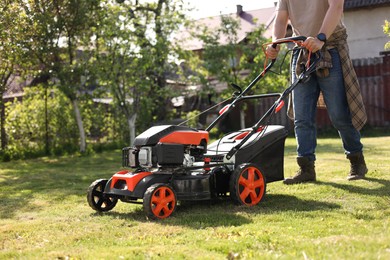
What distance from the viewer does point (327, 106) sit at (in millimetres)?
5188

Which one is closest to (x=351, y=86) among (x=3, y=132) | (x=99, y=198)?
(x=99, y=198)

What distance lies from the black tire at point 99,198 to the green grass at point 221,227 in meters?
0.06

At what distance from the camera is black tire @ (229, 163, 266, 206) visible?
13.9 ft

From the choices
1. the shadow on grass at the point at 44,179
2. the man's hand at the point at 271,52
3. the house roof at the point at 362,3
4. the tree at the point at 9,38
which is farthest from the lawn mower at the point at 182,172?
the house roof at the point at 362,3

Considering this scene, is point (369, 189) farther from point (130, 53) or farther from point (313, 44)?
point (130, 53)

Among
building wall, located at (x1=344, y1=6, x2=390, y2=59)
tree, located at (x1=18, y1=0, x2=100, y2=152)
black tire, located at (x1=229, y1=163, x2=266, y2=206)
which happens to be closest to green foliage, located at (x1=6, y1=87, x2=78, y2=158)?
tree, located at (x1=18, y1=0, x2=100, y2=152)

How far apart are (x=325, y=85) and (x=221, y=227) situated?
6.95 feet

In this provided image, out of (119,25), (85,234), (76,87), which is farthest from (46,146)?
(85,234)

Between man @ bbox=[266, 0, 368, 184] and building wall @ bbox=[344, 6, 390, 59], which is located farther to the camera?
building wall @ bbox=[344, 6, 390, 59]

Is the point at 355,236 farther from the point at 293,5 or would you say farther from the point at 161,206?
the point at 293,5

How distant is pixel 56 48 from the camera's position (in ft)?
36.8

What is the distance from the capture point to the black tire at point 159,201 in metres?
3.86

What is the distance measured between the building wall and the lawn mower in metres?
16.4

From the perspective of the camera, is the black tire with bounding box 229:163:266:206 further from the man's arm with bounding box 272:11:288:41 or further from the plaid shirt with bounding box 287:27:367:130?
the man's arm with bounding box 272:11:288:41
